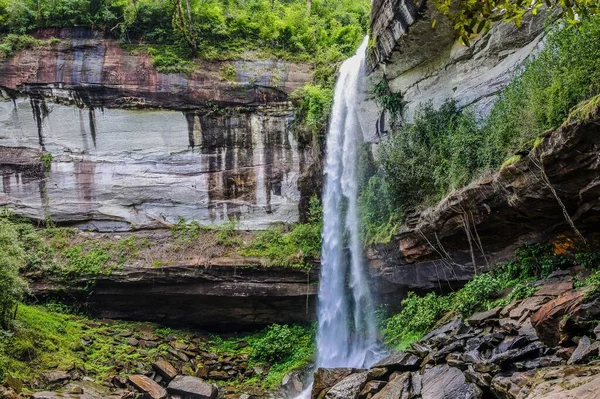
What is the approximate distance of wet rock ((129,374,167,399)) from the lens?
32.3ft

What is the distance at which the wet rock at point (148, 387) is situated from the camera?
32.3 ft

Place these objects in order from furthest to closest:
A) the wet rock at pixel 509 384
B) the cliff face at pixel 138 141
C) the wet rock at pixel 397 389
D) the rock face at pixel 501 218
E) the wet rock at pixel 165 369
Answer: the cliff face at pixel 138 141 → the wet rock at pixel 165 369 → the wet rock at pixel 397 389 → the rock face at pixel 501 218 → the wet rock at pixel 509 384

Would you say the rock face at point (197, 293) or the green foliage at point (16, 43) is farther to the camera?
the green foliage at point (16, 43)

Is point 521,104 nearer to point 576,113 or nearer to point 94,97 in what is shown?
point 576,113

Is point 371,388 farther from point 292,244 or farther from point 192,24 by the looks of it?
point 192,24

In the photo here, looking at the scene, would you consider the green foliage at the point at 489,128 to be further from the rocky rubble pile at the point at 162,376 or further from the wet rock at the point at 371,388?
the rocky rubble pile at the point at 162,376

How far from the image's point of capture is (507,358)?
18.6ft

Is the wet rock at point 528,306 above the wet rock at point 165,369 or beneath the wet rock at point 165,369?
above

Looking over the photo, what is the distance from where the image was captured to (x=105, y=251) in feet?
48.6

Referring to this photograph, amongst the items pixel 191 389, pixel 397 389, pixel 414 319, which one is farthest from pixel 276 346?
pixel 397 389

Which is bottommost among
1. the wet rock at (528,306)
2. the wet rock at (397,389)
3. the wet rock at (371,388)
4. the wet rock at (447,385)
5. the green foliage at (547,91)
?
the wet rock at (371,388)

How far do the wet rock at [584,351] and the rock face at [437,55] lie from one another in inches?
239

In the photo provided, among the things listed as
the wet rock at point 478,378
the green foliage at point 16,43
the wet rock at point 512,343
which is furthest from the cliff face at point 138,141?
the wet rock at point 478,378

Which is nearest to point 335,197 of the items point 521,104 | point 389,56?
point 389,56
